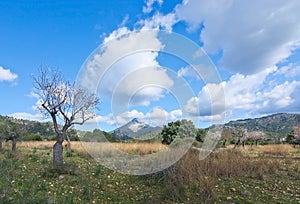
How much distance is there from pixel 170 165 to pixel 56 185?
3258 millimetres

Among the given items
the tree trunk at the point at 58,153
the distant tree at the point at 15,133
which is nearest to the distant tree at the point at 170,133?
the distant tree at the point at 15,133

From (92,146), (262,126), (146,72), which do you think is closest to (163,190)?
(146,72)

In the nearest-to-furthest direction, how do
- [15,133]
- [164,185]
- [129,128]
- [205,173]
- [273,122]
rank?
[164,185], [205,173], [129,128], [15,133], [273,122]

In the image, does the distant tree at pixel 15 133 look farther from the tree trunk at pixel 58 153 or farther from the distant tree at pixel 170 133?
the distant tree at pixel 170 133

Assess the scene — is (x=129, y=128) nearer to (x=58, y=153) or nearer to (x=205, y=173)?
(x=58, y=153)

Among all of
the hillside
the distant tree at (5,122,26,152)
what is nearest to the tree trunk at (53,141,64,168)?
the distant tree at (5,122,26,152)

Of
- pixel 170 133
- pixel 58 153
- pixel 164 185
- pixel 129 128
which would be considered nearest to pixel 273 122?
pixel 170 133

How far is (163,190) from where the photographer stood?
6531mm

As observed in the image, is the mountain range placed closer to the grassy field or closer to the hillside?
the hillside

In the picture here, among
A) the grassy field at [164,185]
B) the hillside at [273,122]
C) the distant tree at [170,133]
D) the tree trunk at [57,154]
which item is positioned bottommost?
the grassy field at [164,185]

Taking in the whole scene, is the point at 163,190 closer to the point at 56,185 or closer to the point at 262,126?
the point at 56,185

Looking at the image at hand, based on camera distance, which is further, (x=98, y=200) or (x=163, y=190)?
(x=163, y=190)

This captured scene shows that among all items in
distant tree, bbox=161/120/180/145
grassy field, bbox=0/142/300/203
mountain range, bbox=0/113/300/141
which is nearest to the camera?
grassy field, bbox=0/142/300/203

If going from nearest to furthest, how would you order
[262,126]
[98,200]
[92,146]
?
[98,200] < [92,146] < [262,126]
